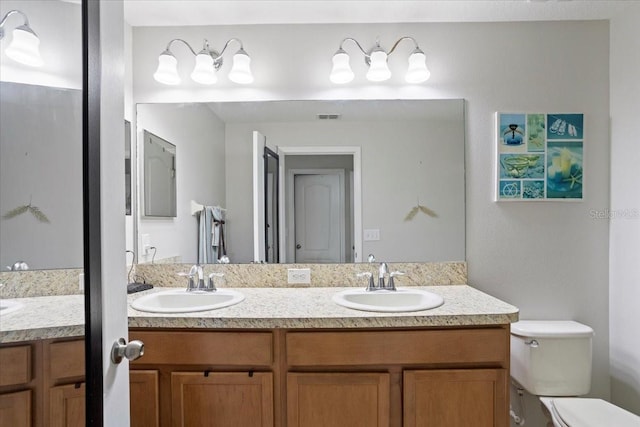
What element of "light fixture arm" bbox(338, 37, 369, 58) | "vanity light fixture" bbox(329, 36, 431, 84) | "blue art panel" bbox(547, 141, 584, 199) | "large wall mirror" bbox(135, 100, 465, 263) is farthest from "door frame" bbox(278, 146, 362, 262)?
"blue art panel" bbox(547, 141, 584, 199)

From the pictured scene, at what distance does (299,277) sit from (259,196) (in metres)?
0.52

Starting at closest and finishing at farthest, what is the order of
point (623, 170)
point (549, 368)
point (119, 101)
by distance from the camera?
point (119, 101) < point (549, 368) < point (623, 170)

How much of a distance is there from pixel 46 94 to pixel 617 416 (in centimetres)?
224

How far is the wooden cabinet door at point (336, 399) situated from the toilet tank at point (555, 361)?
837 millimetres

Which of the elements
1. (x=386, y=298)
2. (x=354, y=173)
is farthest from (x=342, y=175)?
(x=386, y=298)

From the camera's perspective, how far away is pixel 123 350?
82 cm

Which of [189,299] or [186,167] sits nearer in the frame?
[189,299]

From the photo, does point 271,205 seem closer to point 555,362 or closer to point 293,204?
point 293,204

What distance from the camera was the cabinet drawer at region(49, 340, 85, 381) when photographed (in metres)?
0.66

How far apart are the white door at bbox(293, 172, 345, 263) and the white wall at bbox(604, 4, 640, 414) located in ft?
4.96

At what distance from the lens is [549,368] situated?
1.71 m

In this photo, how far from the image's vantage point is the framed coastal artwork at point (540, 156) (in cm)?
194

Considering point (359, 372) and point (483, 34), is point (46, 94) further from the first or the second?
point (483, 34)

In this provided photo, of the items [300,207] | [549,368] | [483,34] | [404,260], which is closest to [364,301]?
[404,260]
